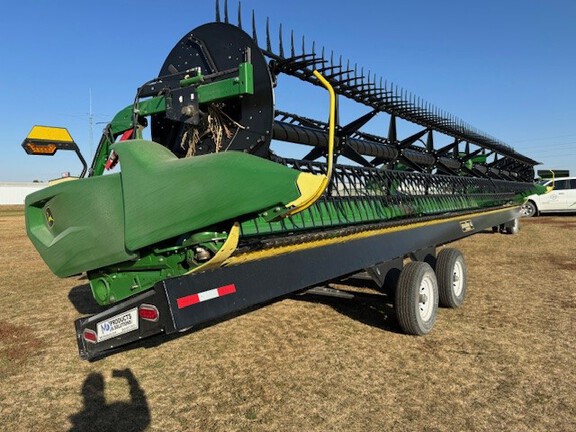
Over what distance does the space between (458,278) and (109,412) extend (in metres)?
4.03

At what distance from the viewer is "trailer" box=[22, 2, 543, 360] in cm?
210

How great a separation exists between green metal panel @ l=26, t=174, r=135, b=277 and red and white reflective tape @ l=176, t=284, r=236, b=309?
0.37m

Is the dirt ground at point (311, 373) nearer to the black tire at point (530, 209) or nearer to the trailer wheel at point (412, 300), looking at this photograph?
the trailer wheel at point (412, 300)

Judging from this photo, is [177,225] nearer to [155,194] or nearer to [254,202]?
[155,194]

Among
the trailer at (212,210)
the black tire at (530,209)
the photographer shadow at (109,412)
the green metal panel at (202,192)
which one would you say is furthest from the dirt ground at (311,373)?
the black tire at (530,209)

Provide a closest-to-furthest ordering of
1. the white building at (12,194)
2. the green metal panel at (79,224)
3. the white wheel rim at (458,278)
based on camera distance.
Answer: the green metal panel at (79,224) → the white wheel rim at (458,278) → the white building at (12,194)

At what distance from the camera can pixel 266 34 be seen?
3.34m

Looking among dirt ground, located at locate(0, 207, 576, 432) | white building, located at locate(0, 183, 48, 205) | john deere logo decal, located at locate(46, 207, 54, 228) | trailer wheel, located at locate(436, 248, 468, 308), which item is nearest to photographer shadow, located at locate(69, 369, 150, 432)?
dirt ground, located at locate(0, 207, 576, 432)

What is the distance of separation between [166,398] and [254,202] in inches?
72.4

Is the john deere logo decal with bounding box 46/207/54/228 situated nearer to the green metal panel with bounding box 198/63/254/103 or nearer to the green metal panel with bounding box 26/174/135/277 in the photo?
the green metal panel with bounding box 26/174/135/277

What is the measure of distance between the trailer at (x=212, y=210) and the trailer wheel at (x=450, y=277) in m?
0.08

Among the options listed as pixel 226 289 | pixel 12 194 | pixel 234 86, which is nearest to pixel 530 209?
pixel 234 86

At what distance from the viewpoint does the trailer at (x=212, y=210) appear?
2102 mm

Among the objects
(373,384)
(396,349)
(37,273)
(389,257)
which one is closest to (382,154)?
(389,257)
